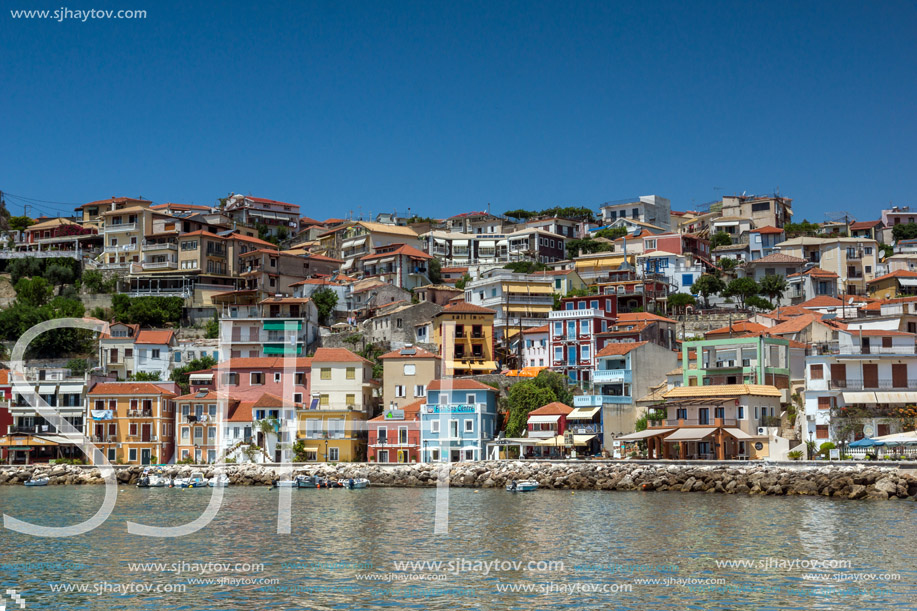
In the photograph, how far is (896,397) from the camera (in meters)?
56.0

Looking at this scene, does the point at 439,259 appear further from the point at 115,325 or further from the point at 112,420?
the point at 112,420

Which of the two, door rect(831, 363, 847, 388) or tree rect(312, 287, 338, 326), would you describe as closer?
door rect(831, 363, 847, 388)

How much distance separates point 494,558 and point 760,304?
201 ft

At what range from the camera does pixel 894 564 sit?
2872 centimetres

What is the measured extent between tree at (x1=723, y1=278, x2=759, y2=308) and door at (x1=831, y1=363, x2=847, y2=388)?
30995 millimetres

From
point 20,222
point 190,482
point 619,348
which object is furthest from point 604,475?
point 20,222

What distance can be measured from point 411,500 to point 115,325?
4172 cm

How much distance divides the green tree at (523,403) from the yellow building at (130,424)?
24976 millimetres

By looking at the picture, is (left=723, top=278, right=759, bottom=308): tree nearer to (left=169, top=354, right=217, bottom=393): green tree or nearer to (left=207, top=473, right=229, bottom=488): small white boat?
(left=169, top=354, right=217, bottom=393): green tree

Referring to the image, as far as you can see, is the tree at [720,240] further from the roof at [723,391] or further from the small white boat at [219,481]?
the small white boat at [219,481]

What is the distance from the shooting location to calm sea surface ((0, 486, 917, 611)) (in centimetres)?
2525

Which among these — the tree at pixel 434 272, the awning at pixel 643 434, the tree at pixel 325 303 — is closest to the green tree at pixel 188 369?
the tree at pixel 325 303

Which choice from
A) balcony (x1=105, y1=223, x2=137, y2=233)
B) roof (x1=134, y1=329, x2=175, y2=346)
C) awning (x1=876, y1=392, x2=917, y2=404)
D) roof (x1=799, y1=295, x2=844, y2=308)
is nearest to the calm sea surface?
awning (x1=876, y1=392, x2=917, y2=404)

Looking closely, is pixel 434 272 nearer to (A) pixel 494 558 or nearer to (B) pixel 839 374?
(B) pixel 839 374
